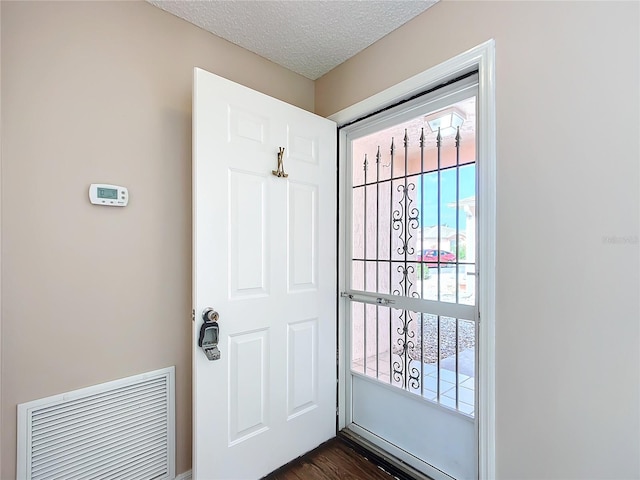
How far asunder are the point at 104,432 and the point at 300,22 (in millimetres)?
A: 2180

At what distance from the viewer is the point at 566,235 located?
1.10 metres

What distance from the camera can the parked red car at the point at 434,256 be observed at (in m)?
1.54

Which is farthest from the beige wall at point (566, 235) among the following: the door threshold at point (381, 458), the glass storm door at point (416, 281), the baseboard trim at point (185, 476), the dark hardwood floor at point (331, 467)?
the baseboard trim at point (185, 476)

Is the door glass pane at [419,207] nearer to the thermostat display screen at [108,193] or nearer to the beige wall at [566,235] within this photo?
the beige wall at [566,235]

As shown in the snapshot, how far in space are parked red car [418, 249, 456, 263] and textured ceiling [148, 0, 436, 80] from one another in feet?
4.00

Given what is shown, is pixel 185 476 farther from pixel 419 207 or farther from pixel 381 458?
pixel 419 207

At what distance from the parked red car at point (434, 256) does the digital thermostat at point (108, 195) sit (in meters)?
1.50

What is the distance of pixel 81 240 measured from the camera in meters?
1.29

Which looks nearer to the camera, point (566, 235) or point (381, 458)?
point (566, 235)

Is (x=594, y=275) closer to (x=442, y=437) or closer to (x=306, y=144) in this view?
(x=442, y=437)

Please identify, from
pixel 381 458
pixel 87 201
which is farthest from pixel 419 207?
pixel 87 201

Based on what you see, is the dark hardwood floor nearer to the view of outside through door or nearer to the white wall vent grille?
the view of outside through door

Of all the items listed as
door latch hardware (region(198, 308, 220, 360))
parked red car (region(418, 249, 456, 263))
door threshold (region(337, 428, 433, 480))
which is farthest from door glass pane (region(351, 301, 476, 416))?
door latch hardware (region(198, 308, 220, 360))

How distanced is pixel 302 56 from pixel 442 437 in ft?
7.65
